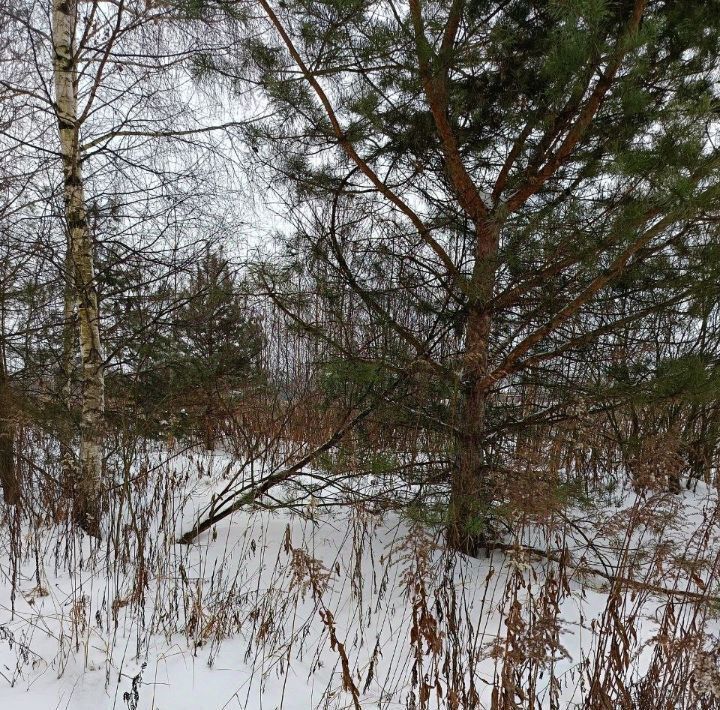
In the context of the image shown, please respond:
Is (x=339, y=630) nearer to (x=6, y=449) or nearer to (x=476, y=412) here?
(x=476, y=412)

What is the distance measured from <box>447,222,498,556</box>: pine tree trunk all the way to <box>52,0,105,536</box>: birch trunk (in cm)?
232

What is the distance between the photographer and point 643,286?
2.73m

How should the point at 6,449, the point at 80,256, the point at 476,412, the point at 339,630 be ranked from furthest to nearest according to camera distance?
1. the point at 6,449
2. the point at 80,256
3. the point at 476,412
4. the point at 339,630

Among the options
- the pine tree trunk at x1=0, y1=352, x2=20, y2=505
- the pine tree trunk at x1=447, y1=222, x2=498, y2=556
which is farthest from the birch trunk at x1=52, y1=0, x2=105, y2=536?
the pine tree trunk at x1=447, y1=222, x2=498, y2=556

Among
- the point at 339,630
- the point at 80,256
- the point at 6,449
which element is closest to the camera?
the point at 339,630

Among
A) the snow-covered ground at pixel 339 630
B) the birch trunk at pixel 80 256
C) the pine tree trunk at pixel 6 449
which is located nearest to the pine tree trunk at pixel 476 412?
the snow-covered ground at pixel 339 630

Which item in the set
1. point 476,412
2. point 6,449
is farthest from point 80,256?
point 476,412

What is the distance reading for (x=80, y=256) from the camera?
3.57 metres

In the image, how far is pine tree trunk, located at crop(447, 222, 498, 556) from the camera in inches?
104

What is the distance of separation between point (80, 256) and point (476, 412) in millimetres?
2827

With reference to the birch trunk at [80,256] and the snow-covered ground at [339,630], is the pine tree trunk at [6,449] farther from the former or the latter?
the snow-covered ground at [339,630]

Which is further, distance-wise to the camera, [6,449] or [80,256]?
[6,449]

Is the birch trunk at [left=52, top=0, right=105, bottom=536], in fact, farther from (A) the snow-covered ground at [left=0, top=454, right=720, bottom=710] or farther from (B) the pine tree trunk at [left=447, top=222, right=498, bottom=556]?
(B) the pine tree trunk at [left=447, top=222, right=498, bottom=556]

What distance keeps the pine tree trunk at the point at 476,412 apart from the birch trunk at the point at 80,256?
232 centimetres
